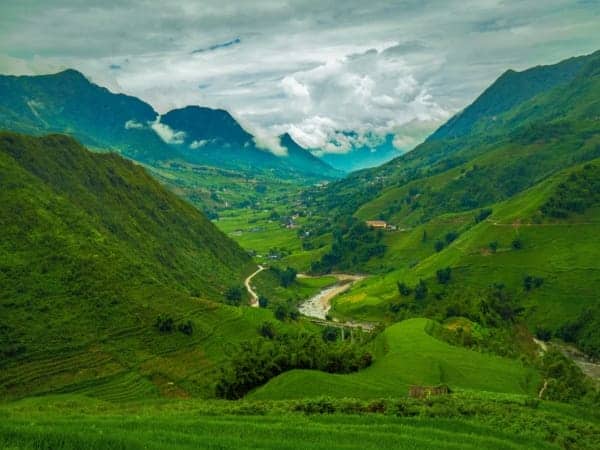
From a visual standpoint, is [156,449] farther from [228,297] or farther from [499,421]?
[228,297]

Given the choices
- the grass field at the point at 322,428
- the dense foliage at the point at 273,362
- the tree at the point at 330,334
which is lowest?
the tree at the point at 330,334

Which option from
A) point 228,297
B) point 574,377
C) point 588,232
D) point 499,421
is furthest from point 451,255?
point 499,421

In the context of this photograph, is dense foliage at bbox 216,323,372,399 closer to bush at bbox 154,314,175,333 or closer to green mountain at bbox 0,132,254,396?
green mountain at bbox 0,132,254,396

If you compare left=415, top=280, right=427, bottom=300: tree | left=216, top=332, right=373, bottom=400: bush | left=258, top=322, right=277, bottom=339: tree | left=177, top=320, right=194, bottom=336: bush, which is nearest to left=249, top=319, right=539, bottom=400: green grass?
left=216, top=332, right=373, bottom=400: bush

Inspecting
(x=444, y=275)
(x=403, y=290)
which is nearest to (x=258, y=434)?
(x=403, y=290)

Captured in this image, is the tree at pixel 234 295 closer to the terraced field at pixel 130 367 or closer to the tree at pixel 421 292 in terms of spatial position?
the terraced field at pixel 130 367

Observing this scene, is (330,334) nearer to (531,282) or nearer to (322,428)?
(531,282)

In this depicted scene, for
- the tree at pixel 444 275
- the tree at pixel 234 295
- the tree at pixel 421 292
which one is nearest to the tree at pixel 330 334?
the tree at pixel 234 295
